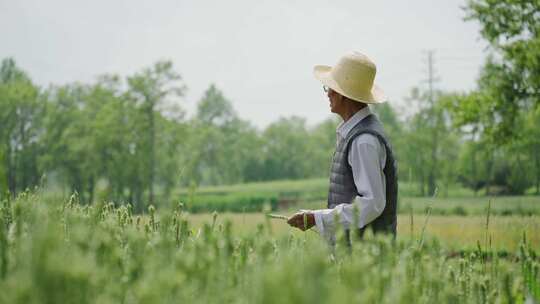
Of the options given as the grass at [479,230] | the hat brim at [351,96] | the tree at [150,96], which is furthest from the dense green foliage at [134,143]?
the hat brim at [351,96]

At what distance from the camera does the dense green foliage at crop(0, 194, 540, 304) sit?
103cm

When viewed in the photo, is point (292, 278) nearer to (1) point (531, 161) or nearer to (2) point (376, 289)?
(2) point (376, 289)

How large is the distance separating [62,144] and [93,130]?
4.13m

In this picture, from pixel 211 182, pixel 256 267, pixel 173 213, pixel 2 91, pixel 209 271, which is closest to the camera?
pixel 209 271

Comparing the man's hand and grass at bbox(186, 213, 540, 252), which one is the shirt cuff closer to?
the man's hand

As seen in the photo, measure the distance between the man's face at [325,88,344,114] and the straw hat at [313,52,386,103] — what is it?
4.4 inches

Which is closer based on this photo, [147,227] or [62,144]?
[147,227]

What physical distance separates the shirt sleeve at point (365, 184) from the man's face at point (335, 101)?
22.4 inches

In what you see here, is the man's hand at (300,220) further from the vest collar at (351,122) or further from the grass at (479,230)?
the vest collar at (351,122)

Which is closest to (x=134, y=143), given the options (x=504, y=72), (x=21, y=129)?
(x=21, y=129)

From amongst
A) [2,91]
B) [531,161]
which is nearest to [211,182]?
[2,91]

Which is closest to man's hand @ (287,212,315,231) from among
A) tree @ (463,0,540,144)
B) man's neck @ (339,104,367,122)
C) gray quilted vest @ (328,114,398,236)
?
gray quilted vest @ (328,114,398,236)

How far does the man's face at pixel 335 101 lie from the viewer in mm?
4652

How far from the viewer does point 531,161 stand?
60500mm
